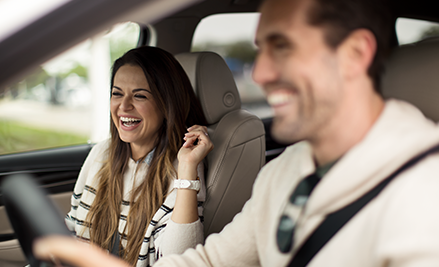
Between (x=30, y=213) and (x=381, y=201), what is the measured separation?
68 centimetres

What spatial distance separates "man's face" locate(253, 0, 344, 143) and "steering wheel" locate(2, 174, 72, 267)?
474 mm

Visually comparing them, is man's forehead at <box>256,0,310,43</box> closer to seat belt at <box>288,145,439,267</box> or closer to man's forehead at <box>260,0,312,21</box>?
man's forehead at <box>260,0,312,21</box>

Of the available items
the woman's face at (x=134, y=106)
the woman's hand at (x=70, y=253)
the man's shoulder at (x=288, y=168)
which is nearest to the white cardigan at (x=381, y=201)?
the man's shoulder at (x=288, y=168)

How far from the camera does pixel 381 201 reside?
65 centimetres

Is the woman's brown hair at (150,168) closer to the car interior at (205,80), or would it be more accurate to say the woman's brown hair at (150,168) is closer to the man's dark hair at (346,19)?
the car interior at (205,80)

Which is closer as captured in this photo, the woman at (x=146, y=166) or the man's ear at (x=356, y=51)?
the man's ear at (x=356, y=51)

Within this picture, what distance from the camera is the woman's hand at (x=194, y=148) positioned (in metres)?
1.48

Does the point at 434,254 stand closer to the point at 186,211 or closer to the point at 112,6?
the point at 112,6

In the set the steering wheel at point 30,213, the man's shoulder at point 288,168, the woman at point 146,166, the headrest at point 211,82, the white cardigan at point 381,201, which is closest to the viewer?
the white cardigan at point 381,201

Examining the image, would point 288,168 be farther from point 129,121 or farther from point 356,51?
point 129,121

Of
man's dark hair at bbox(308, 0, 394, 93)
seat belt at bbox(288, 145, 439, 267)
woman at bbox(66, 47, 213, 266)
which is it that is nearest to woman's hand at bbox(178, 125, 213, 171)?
woman at bbox(66, 47, 213, 266)

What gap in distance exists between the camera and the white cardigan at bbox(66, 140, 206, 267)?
1.35 meters

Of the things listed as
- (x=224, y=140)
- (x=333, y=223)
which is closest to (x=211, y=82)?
(x=224, y=140)

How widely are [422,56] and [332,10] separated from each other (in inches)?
21.2
